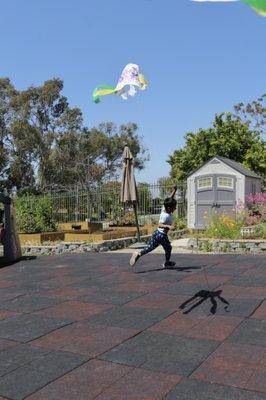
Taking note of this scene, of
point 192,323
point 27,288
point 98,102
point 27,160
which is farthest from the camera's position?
point 27,160

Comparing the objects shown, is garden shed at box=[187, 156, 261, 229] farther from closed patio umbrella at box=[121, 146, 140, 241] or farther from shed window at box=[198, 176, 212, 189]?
closed patio umbrella at box=[121, 146, 140, 241]

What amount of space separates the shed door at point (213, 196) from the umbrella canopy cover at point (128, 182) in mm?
4972

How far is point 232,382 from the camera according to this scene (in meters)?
3.88

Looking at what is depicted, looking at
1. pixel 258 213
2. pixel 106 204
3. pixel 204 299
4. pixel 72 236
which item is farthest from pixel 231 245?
pixel 106 204

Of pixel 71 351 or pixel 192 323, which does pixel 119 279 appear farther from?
pixel 71 351

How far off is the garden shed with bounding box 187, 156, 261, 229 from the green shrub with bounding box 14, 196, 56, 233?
Answer: 5.73 metres

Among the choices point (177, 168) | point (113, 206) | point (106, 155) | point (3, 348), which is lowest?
point (3, 348)

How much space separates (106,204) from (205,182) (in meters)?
5.17

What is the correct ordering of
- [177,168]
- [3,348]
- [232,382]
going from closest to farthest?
[232,382] < [3,348] < [177,168]

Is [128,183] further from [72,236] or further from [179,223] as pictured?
[179,223]

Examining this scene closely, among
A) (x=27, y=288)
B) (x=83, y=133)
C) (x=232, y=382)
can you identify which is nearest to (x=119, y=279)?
(x=27, y=288)

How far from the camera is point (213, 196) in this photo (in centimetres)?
1947

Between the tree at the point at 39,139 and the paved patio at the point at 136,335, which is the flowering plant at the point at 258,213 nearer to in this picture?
the paved patio at the point at 136,335

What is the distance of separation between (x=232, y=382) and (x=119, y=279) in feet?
16.2
